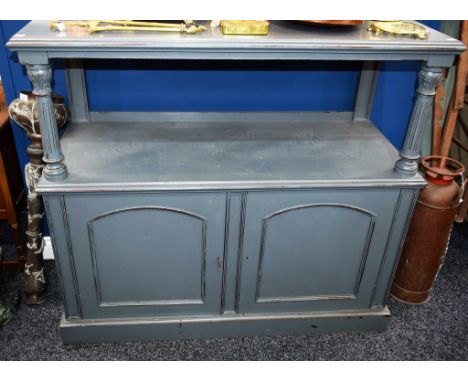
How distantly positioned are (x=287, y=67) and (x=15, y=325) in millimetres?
1980

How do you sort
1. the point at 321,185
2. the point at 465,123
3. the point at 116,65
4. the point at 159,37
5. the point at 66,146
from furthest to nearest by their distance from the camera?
the point at 465,123 < the point at 116,65 < the point at 66,146 < the point at 321,185 < the point at 159,37

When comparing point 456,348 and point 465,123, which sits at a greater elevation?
point 465,123

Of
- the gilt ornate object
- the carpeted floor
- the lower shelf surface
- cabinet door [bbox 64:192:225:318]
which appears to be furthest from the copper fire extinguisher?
the gilt ornate object

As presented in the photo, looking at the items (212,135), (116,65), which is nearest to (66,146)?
(116,65)

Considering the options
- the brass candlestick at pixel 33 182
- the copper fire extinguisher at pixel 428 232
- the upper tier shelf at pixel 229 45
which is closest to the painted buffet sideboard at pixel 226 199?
the upper tier shelf at pixel 229 45

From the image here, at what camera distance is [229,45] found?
1.77 m

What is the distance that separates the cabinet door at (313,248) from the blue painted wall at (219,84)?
712mm

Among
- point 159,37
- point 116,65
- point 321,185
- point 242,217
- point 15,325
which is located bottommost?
point 15,325

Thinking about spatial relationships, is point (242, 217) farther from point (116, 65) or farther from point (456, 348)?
point (456, 348)

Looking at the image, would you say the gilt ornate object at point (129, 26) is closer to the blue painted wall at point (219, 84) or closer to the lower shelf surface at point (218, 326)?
the blue painted wall at point (219, 84)

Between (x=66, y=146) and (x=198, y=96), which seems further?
(x=198, y=96)

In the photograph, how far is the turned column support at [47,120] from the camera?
5.75 ft

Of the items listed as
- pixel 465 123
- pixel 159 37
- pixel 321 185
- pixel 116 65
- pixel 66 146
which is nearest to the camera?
pixel 159 37

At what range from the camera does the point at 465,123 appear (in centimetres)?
322
